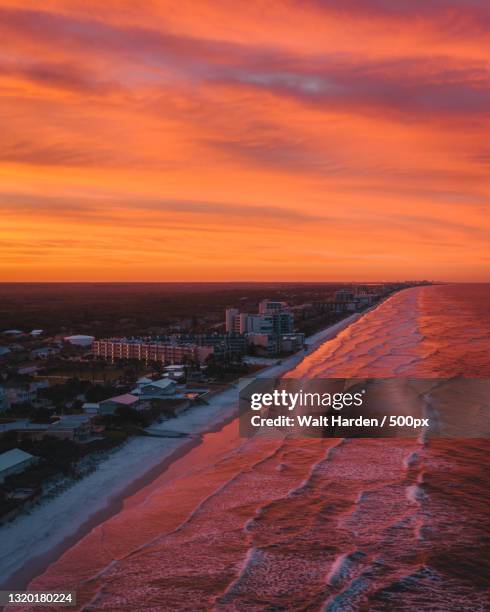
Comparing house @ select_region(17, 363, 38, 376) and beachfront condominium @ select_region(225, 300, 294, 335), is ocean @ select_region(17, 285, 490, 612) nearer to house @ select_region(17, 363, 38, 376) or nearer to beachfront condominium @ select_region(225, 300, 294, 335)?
house @ select_region(17, 363, 38, 376)

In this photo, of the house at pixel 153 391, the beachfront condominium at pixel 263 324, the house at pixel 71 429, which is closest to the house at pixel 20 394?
the house at pixel 153 391

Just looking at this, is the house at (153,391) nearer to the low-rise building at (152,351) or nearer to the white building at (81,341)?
the low-rise building at (152,351)

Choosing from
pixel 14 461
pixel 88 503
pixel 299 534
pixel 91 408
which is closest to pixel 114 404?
pixel 91 408

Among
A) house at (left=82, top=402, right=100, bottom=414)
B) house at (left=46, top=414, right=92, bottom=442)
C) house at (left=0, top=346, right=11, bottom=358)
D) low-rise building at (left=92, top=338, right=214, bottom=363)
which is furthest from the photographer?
house at (left=0, top=346, right=11, bottom=358)

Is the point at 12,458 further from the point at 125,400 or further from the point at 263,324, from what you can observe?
the point at 263,324

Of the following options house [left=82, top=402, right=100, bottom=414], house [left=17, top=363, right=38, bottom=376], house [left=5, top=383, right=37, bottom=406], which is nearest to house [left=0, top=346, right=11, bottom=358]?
house [left=17, top=363, right=38, bottom=376]
